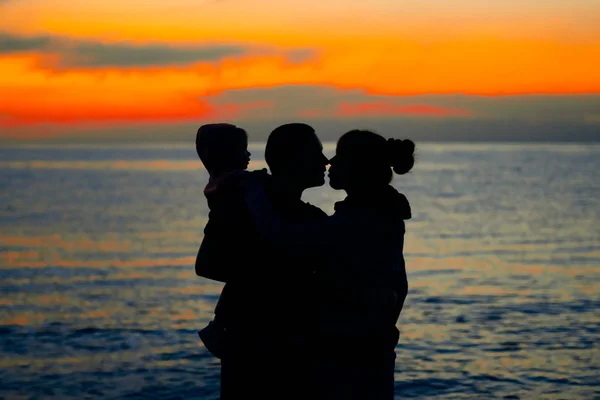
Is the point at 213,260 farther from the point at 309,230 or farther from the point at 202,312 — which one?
the point at 202,312

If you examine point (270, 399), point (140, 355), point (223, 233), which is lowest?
point (140, 355)

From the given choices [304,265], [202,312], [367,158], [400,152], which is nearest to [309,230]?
[304,265]

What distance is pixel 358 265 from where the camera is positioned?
139 inches

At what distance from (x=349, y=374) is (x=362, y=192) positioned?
2.66ft

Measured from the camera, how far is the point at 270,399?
3.84 metres

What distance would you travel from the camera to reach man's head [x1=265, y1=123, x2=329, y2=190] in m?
3.77

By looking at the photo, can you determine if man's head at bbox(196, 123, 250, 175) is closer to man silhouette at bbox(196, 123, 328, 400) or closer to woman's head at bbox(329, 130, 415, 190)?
man silhouette at bbox(196, 123, 328, 400)

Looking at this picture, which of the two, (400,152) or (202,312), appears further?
(202,312)

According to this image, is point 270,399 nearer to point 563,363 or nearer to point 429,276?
point 563,363

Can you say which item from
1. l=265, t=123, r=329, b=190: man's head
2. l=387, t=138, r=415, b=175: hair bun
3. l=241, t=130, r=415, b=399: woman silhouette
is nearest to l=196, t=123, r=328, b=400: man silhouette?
l=265, t=123, r=329, b=190: man's head

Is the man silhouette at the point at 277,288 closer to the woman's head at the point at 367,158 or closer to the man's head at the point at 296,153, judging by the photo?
the man's head at the point at 296,153

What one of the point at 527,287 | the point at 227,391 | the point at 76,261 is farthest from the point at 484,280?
the point at 227,391

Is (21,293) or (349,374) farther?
(21,293)

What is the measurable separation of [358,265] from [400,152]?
0.54 metres
